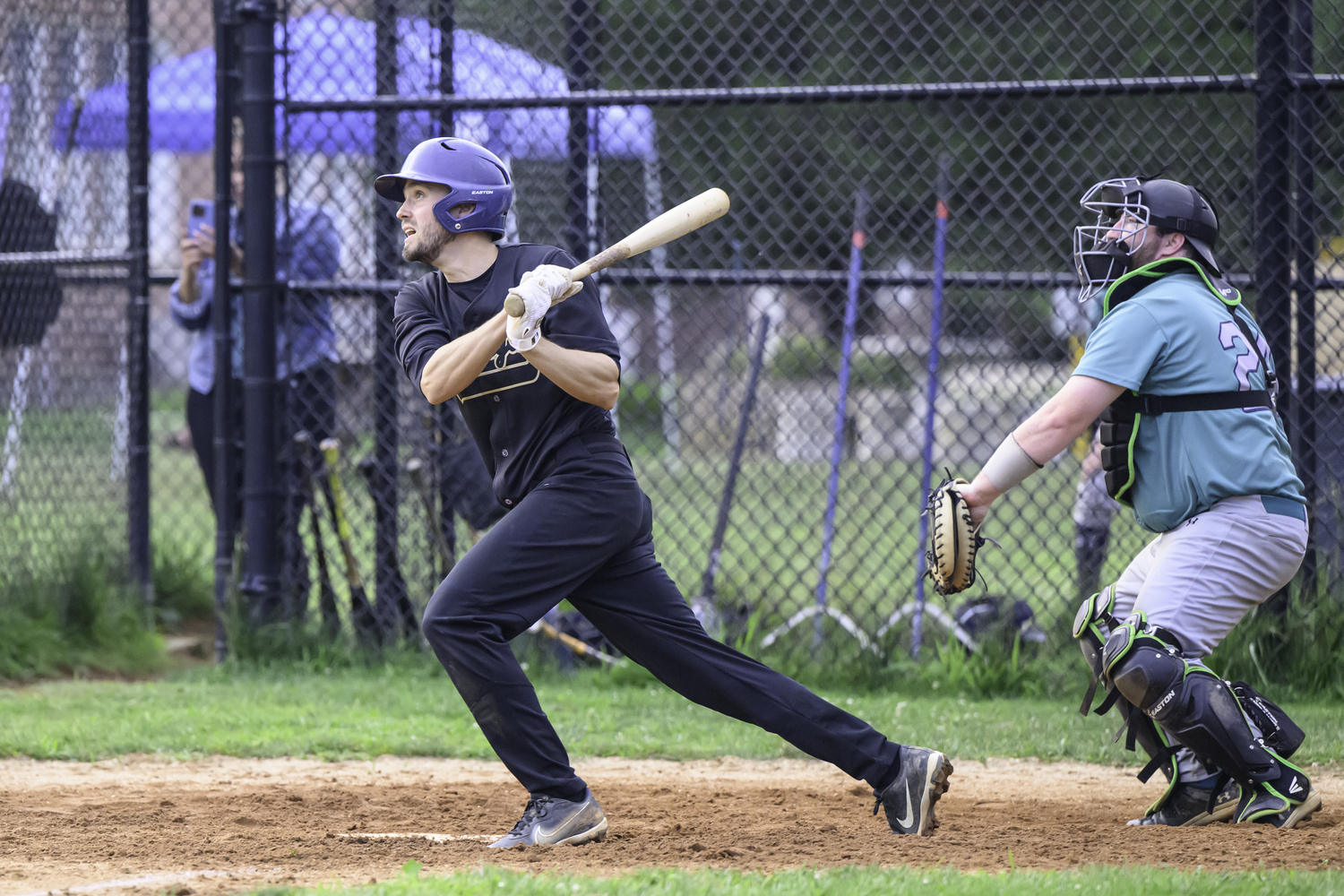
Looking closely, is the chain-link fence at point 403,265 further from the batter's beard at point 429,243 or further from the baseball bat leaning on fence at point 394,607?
the batter's beard at point 429,243

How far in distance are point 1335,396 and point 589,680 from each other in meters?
3.39

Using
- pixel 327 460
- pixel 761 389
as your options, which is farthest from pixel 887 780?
pixel 761 389

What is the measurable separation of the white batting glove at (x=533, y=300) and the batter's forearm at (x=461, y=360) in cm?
5

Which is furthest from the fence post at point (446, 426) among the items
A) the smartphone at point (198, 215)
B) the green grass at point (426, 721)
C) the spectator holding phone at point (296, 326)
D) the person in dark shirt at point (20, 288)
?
the person in dark shirt at point (20, 288)

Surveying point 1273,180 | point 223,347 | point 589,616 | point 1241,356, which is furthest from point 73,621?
point 1273,180

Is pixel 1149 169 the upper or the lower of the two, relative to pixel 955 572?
upper

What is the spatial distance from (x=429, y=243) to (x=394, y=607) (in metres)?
3.04

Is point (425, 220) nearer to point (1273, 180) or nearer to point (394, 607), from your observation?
point (394, 607)

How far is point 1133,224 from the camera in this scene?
388 cm

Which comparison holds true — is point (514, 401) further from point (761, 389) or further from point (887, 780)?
point (761, 389)

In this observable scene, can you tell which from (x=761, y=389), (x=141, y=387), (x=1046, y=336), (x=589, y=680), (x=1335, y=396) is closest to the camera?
(x=1335, y=396)

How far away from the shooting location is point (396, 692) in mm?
5879

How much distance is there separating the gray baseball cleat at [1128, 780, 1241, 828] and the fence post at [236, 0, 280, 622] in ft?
13.7

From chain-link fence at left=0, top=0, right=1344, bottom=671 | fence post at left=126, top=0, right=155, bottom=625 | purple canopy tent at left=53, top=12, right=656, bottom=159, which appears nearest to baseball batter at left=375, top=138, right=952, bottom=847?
chain-link fence at left=0, top=0, right=1344, bottom=671
